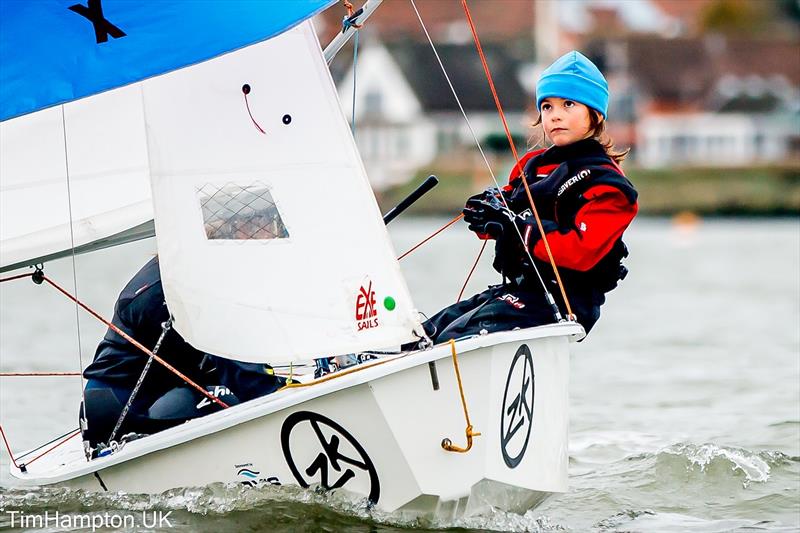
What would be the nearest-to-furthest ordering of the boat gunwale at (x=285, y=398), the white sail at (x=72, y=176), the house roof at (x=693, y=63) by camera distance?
the boat gunwale at (x=285, y=398) → the white sail at (x=72, y=176) → the house roof at (x=693, y=63)

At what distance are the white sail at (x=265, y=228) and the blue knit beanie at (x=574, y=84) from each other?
0.70m

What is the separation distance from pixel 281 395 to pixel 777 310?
946cm

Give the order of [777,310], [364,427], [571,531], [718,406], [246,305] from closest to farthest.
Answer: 1. [364,427]
2. [246,305]
3. [571,531]
4. [718,406]
5. [777,310]

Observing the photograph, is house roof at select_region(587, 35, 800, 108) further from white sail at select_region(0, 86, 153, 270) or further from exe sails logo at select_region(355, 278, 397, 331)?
exe sails logo at select_region(355, 278, 397, 331)

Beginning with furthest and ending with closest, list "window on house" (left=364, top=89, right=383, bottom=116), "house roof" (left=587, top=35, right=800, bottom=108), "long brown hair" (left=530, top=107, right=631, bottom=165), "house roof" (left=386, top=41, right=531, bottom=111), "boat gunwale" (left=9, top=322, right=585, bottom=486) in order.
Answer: "house roof" (left=587, top=35, right=800, bottom=108) → "window on house" (left=364, top=89, right=383, bottom=116) → "house roof" (left=386, top=41, right=531, bottom=111) → "long brown hair" (left=530, top=107, right=631, bottom=165) → "boat gunwale" (left=9, top=322, right=585, bottom=486)

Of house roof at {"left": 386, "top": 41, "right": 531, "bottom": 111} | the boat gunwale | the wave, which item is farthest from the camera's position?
house roof at {"left": 386, "top": 41, "right": 531, "bottom": 111}

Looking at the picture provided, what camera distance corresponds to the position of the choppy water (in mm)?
4188

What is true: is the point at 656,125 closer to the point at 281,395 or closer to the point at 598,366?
the point at 598,366

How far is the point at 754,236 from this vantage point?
24.9 m

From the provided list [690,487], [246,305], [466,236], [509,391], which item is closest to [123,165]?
[246,305]

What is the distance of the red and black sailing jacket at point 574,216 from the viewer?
406 cm

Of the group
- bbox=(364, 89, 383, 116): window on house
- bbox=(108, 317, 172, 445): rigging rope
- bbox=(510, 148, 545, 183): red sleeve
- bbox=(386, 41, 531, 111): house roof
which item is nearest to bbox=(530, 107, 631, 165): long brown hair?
bbox=(510, 148, 545, 183): red sleeve

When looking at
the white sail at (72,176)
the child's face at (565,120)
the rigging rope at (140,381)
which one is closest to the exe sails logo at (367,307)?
the rigging rope at (140,381)

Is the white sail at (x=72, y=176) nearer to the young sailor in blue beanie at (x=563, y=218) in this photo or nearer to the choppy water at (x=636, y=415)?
the choppy water at (x=636, y=415)
